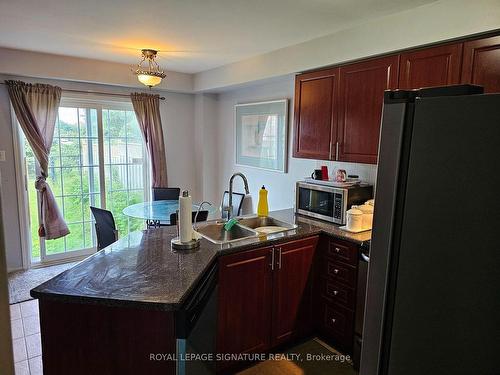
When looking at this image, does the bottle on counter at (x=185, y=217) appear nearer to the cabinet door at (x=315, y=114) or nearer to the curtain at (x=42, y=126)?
the cabinet door at (x=315, y=114)

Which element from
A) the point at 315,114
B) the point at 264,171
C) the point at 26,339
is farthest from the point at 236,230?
the point at 26,339

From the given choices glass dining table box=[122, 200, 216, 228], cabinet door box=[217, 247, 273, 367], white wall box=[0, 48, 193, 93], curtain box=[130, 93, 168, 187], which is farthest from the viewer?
curtain box=[130, 93, 168, 187]

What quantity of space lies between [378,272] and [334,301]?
1796mm

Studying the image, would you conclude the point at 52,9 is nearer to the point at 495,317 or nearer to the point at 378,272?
the point at 378,272

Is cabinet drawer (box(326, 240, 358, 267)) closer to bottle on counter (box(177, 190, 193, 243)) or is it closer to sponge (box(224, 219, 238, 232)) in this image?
sponge (box(224, 219, 238, 232))

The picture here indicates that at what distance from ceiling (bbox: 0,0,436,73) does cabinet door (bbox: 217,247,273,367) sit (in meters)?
1.65

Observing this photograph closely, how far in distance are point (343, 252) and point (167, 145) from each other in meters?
3.25

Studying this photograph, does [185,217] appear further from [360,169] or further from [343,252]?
[360,169]

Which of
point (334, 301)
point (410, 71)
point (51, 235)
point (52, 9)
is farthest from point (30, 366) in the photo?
point (410, 71)

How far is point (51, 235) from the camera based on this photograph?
3961mm

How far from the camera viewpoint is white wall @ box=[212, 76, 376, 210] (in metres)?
3.48

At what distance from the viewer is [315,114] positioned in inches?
115

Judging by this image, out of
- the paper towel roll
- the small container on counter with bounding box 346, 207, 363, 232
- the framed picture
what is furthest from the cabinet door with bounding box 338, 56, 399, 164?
→ the paper towel roll

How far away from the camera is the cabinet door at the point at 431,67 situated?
2.00 meters
